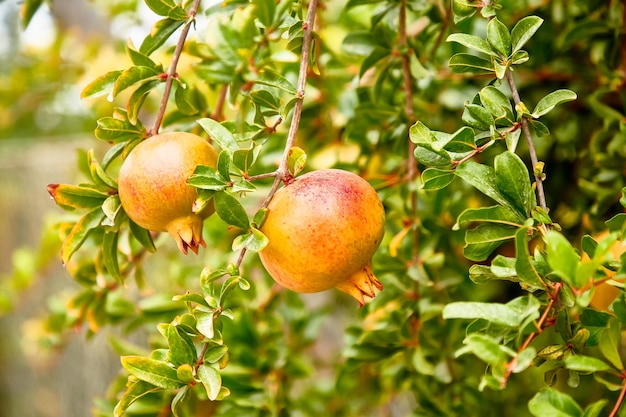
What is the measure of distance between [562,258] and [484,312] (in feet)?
0.17

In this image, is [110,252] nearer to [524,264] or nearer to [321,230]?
[321,230]

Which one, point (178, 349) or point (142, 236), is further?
point (142, 236)

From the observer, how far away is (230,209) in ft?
1.36

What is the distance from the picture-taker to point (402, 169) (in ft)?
2.08

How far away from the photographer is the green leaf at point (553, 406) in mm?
352

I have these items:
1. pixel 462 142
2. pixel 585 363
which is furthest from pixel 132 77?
pixel 585 363

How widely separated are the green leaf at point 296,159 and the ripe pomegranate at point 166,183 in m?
0.06

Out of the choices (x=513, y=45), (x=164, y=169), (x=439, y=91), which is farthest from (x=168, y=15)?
(x=439, y=91)

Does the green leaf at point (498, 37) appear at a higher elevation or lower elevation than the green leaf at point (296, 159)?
higher

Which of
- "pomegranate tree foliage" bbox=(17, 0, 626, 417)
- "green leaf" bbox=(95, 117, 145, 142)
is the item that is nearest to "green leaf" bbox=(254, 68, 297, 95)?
"pomegranate tree foliage" bbox=(17, 0, 626, 417)

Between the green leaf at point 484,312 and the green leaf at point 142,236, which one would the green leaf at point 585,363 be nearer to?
the green leaf at point 484,312

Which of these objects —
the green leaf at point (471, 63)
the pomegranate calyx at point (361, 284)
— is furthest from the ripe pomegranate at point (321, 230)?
the green leaf at point (471, 63)

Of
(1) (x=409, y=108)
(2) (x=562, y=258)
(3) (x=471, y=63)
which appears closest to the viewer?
(2) (x=562, y=258)

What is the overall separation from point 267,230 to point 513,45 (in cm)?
21
